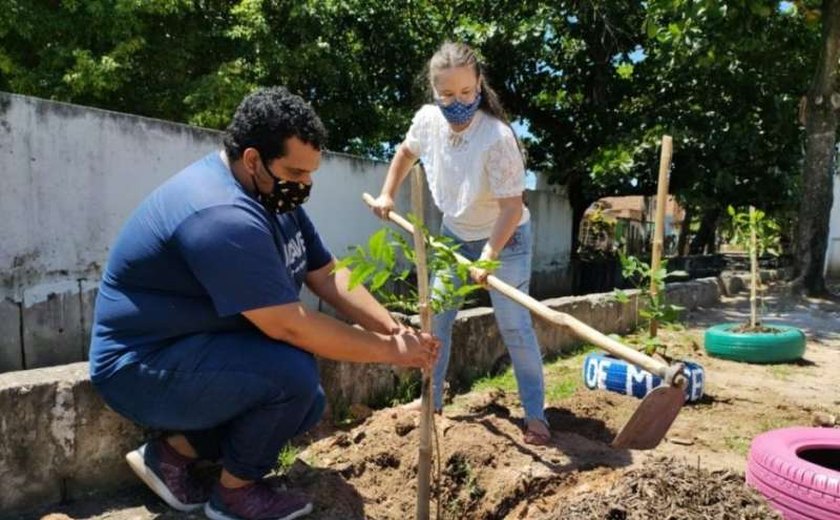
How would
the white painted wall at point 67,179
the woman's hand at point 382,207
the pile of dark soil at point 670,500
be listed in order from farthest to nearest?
the white painted wall at point 67,179
the woman's hand at point 382,207
the pile of dark soil at point 670,500

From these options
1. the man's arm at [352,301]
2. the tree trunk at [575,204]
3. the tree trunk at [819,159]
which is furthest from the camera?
the tree trunk at [575,204]

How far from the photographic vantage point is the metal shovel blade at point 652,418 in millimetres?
2211

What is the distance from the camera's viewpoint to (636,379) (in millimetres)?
3885

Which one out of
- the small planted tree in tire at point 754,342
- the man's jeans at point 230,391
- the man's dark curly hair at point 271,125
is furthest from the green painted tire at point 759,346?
the man's dark curly hair at point 271,125

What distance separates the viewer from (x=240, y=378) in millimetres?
2115

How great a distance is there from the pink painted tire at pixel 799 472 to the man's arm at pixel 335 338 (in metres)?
1.25

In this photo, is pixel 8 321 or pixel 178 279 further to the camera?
pixel 8 321

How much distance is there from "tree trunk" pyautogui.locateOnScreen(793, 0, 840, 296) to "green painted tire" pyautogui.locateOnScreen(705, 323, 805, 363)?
4850 millimetres

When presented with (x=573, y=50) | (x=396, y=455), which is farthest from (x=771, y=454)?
(x=573, y=50)

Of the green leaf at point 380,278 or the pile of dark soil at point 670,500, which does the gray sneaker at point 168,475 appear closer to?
the green leaf at point 380,278

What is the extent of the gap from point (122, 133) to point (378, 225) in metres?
3.03

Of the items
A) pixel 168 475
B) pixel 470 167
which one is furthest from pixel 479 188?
pixel 168 475

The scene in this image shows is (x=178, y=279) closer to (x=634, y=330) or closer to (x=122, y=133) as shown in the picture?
(x=122, y=133)

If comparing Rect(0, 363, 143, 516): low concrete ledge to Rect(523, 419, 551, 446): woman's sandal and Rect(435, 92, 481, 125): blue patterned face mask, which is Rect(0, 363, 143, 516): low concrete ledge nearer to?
Rect(523, 419, 551, 446): woman's sandal
